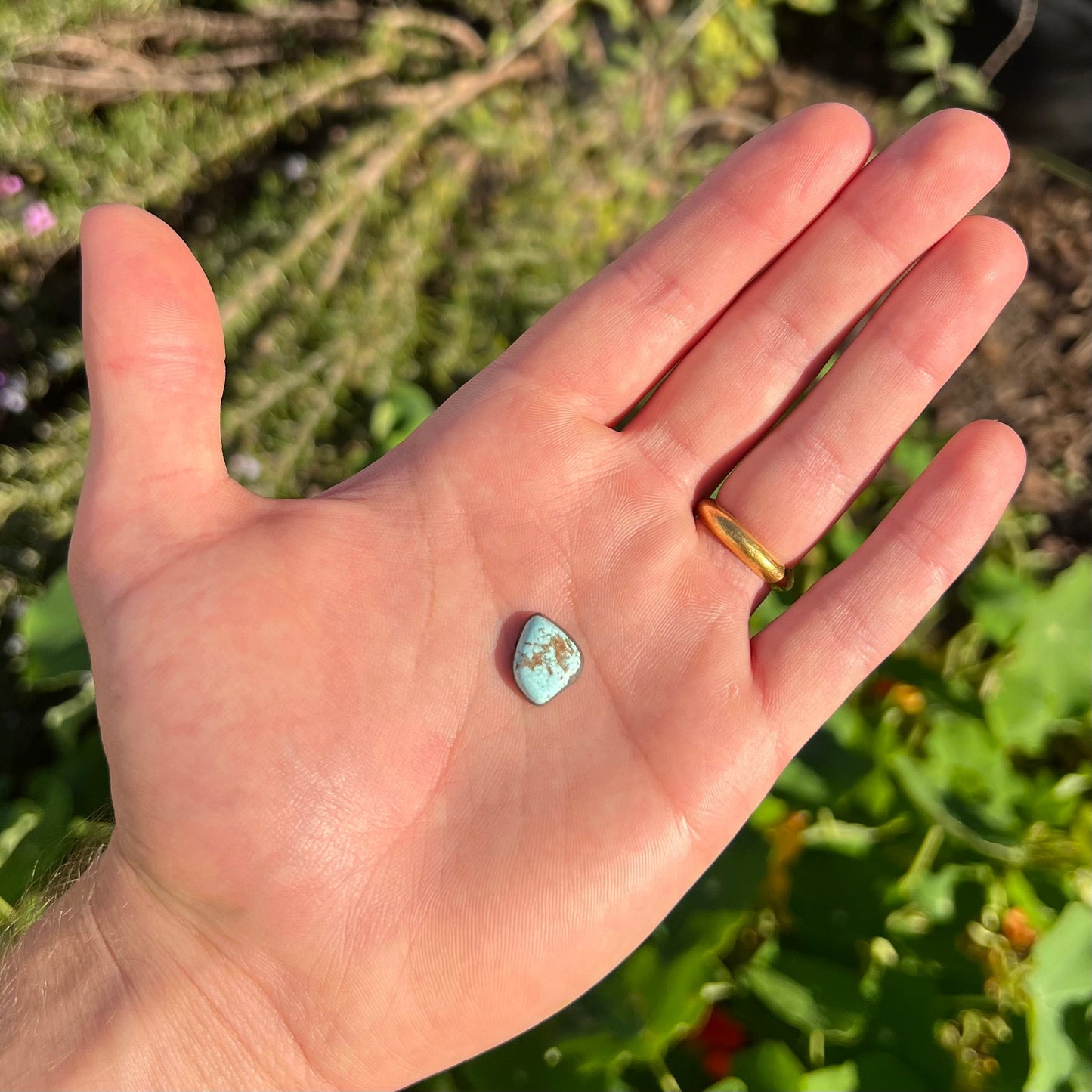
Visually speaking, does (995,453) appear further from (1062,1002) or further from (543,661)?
(1062,1002)

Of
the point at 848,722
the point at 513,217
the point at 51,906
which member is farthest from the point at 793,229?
the point at 51,906

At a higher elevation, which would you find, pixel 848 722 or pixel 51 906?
pixel 51 906

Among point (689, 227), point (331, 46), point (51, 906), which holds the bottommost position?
point (51, 906)

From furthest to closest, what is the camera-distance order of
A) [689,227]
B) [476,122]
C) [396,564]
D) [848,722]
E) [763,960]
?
[476,122], [848,722], [763,960], [689,227], [396,564]

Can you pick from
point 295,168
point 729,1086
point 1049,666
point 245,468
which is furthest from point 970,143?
point 729,1086

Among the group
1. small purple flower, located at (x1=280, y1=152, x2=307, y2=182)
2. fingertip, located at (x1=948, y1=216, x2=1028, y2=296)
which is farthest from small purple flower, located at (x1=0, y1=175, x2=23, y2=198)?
fingertip, located at (x1=948, y1=216, x2=1028, y2=296)

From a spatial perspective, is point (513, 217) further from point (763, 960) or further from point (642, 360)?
point (763, 960)

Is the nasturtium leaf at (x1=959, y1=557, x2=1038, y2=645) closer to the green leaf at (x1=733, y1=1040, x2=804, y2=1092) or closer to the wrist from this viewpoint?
the green leaf at (x1=733, y1=1040, x2=804, y2=1092)
